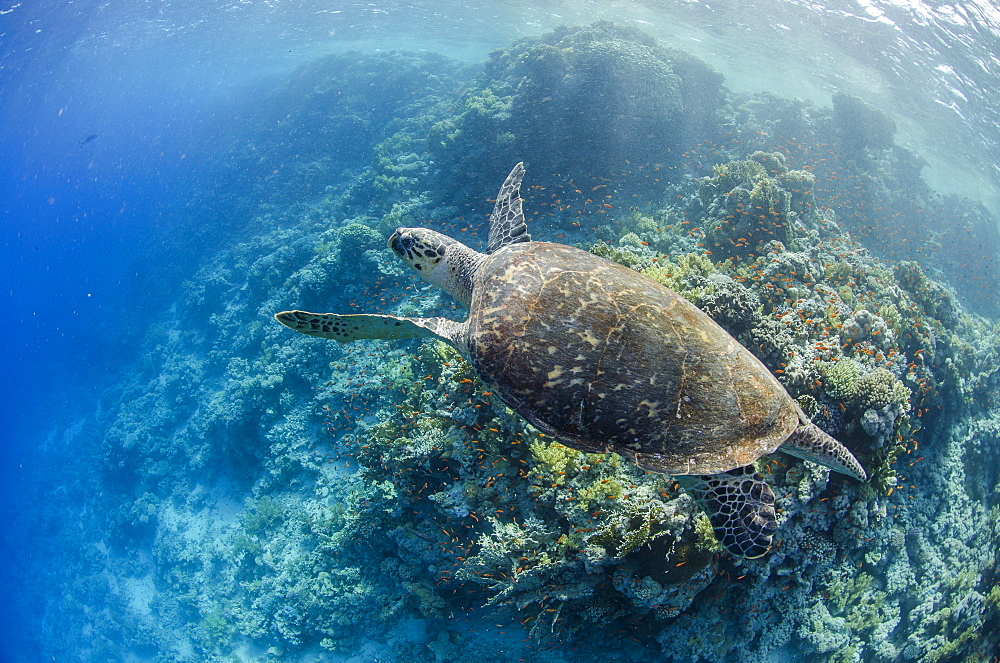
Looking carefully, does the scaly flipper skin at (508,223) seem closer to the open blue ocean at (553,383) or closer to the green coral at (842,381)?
the open blue ocean at (553,383)

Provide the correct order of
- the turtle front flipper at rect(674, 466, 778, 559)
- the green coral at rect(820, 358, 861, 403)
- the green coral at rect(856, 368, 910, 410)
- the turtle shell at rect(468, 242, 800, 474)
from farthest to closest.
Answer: the green coral at rect(820, 358, 861, 403) < the green coral at rect(856, 368, 910, 410) < the turtle front flipper at rect(674, 466, 778, 559) < the turtle shell at rect(468, 242, 800, 474)

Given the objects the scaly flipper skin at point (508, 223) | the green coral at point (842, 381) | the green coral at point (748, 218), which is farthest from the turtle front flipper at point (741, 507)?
the green coral at point (748, 218)

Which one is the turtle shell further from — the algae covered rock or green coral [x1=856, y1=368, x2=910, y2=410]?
the algae covered rock

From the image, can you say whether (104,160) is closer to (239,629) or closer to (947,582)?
(239,629)

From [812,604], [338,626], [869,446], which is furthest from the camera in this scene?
[338,626]

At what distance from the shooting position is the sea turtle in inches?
100

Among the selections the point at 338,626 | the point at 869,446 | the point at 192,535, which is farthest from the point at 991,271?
the point at 192,535

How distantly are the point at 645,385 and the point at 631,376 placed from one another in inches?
4.0

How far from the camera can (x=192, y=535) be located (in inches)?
390

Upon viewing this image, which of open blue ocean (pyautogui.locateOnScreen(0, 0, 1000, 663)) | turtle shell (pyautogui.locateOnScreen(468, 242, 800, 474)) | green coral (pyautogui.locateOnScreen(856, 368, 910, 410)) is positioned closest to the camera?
turtle shell (pyautogui.locateOnScreen(468, 242, 800, 474))

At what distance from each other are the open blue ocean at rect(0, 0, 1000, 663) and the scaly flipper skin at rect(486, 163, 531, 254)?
0.42 ft

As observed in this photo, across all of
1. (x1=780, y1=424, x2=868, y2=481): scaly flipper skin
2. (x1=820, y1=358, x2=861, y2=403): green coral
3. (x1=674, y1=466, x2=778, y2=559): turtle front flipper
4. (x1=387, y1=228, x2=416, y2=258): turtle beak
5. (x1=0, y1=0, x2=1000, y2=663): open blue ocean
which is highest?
(x1=780, y1=424, x2=868, y2=481): scaly flipper skin

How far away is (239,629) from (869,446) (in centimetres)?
1073

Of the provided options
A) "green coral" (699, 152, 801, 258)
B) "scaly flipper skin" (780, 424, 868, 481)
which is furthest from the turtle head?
"green coral" (699, 152, 801, 258)
